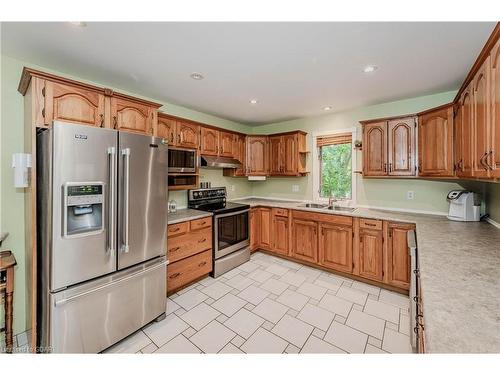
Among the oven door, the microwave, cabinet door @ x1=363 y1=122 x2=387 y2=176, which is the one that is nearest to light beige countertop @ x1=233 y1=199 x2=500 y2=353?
cabinet door @ x1=363 y1=122 x2=387 y2=176

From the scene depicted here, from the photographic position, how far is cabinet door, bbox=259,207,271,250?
3.75m

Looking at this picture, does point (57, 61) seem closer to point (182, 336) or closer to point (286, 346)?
point (182, 336)

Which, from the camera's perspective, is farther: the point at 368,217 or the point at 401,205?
the point at 401,205

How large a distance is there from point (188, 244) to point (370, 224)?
7.68 ft

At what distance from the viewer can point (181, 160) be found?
287 cm

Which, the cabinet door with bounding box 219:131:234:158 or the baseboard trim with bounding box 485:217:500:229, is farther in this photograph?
the cabinet door with bounding box 219:131:234:158

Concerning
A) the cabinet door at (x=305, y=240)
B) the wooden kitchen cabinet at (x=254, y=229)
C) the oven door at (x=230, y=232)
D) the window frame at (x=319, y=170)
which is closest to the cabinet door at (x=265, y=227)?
the wooden kitchen cabinet at (x=254, y=229)

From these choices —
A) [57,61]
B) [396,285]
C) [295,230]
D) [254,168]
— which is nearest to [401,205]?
[396,285]

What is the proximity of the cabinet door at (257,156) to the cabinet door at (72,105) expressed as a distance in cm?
255

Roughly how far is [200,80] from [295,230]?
253 centimetres

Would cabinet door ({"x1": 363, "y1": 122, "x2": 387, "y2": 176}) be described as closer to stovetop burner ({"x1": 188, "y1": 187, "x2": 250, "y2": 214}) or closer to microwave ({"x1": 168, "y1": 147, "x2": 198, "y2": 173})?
stovetop burner ({"x1": 188, "y1": 187, "x2": 250, "y2": 214})

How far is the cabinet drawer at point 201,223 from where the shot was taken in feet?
8.91

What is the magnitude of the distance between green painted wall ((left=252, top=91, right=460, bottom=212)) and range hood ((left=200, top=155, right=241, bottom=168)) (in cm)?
113

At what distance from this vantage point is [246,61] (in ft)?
6.39
